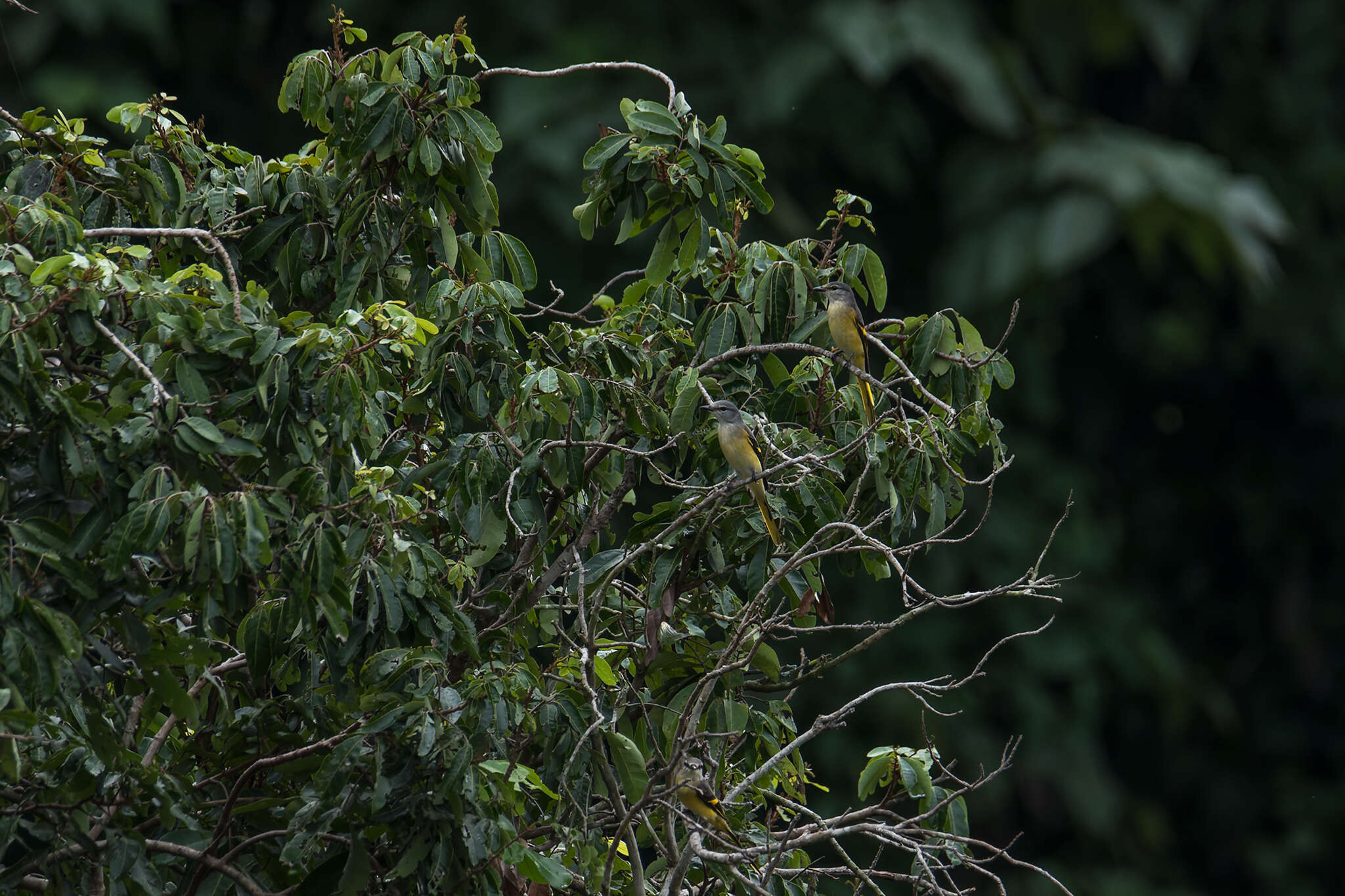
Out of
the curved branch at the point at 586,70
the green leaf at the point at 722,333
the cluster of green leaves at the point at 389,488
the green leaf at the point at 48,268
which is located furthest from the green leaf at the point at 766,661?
the green leaf at the point at 48,268

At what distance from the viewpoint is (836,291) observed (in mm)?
3961

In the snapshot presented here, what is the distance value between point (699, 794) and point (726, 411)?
983 millimetres

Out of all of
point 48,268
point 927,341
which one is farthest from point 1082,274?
point 48,268

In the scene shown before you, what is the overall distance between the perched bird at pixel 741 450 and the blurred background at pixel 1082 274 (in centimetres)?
495

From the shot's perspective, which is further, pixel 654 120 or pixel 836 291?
pixel 836 291

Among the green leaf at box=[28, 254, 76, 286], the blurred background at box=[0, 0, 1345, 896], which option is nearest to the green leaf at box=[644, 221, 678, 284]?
the green leaf at box=[28, 254, 76, 286]

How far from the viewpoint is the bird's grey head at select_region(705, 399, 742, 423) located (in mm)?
3609

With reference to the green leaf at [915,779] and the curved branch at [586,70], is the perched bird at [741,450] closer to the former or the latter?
the green leaf at [915,779]

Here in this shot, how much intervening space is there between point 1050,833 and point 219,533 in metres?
9.98

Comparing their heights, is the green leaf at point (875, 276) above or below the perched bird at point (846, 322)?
above

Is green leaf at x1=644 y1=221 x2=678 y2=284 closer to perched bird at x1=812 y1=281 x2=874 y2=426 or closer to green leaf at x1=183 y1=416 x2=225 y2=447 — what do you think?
perched bird at x1=812 y1=281 x2=874 y2=426

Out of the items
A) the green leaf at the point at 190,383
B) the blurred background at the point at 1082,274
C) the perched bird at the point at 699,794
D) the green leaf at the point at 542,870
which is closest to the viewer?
the green leaf at the point at 190,383

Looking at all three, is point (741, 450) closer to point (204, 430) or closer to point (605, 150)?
point (605, 150)

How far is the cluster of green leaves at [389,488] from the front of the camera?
114 inches
